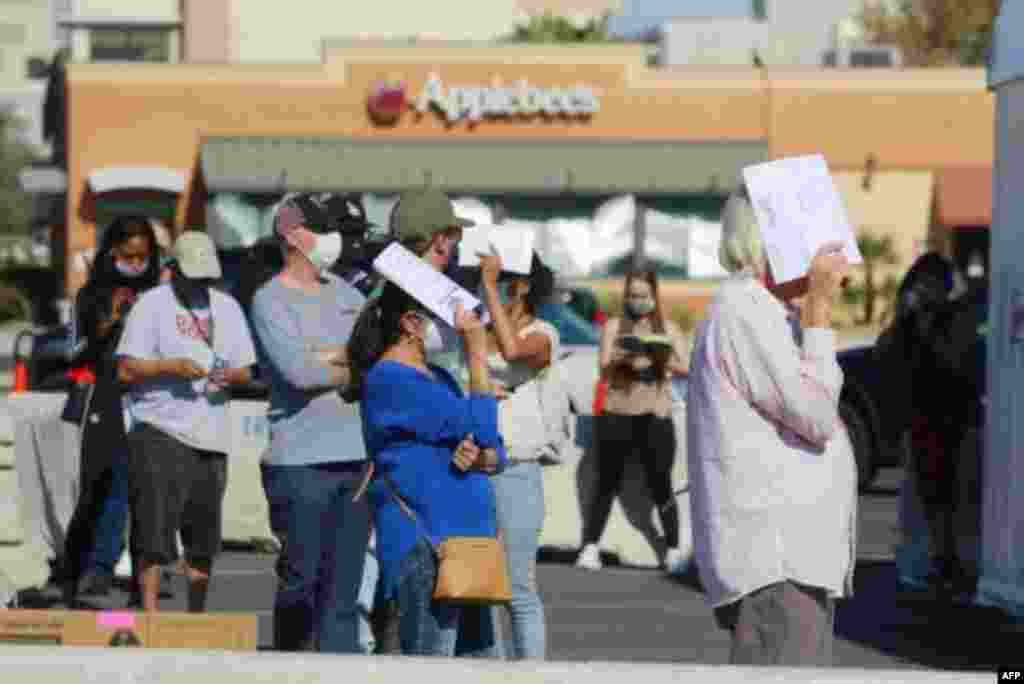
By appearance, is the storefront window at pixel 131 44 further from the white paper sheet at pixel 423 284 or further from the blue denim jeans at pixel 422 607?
the blue denim jeans at pixel 422 607

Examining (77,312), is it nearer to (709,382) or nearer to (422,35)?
(709,382)

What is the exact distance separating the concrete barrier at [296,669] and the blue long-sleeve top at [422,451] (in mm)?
1337

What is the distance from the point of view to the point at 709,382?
20.8 ft

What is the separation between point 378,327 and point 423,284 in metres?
0.22

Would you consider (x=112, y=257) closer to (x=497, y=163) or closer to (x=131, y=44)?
(x=497, y=163)

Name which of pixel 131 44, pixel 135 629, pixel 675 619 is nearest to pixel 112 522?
pixel 675 619

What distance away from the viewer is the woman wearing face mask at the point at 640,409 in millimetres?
14711

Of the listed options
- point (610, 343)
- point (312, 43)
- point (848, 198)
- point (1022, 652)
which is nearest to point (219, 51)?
point (312, 43)

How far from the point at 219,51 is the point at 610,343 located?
124 ft

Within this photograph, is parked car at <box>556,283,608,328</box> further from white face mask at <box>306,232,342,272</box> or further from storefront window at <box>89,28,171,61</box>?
storefront window at <box>89,28,171,61</box>

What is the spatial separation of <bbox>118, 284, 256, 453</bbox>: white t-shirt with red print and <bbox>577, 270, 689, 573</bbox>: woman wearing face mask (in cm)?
439

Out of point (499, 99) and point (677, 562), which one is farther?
point (499, 99)

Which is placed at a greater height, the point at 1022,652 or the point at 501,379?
the point at 501,379

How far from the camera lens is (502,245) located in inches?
351
